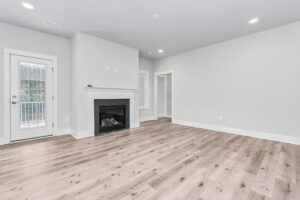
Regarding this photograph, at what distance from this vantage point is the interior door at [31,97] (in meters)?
3.17

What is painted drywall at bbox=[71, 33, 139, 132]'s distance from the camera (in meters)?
3.53

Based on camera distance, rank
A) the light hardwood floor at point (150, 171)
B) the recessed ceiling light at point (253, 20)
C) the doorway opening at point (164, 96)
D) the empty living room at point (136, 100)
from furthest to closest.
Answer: the doorway opening at point (164, 96) < the recessed ceiling light at point (253, 20) < the empty living room at point (136, 100) < the light hardwood floor at point (150, 171)

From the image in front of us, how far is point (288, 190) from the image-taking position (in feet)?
5.08

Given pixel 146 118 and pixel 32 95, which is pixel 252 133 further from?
pixel 32 95

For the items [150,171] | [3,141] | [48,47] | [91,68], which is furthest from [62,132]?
[150,171]

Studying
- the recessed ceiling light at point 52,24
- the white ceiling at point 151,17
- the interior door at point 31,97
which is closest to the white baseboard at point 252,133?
the white ceiling at point 151,17

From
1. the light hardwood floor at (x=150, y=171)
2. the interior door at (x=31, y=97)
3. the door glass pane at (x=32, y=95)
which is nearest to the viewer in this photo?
the light hardwood floor at (x=150, y=171)

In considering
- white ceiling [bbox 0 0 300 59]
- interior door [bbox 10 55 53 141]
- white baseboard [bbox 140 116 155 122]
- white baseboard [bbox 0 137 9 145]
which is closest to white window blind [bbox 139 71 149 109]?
white baseboard [bbox 140 116 155 122]

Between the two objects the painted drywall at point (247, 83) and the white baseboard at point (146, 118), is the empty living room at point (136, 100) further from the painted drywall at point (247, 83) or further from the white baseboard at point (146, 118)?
the white baseboard at point (146, 118)

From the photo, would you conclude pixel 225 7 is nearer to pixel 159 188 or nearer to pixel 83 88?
pixel 159 188

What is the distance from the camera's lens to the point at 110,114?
174 inches

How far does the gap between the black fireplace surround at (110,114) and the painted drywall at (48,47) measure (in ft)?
3.00

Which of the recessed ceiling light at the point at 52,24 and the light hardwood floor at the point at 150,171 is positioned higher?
the recessed ceiling light at the point at 52,24

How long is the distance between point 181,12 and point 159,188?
3.04 meters
